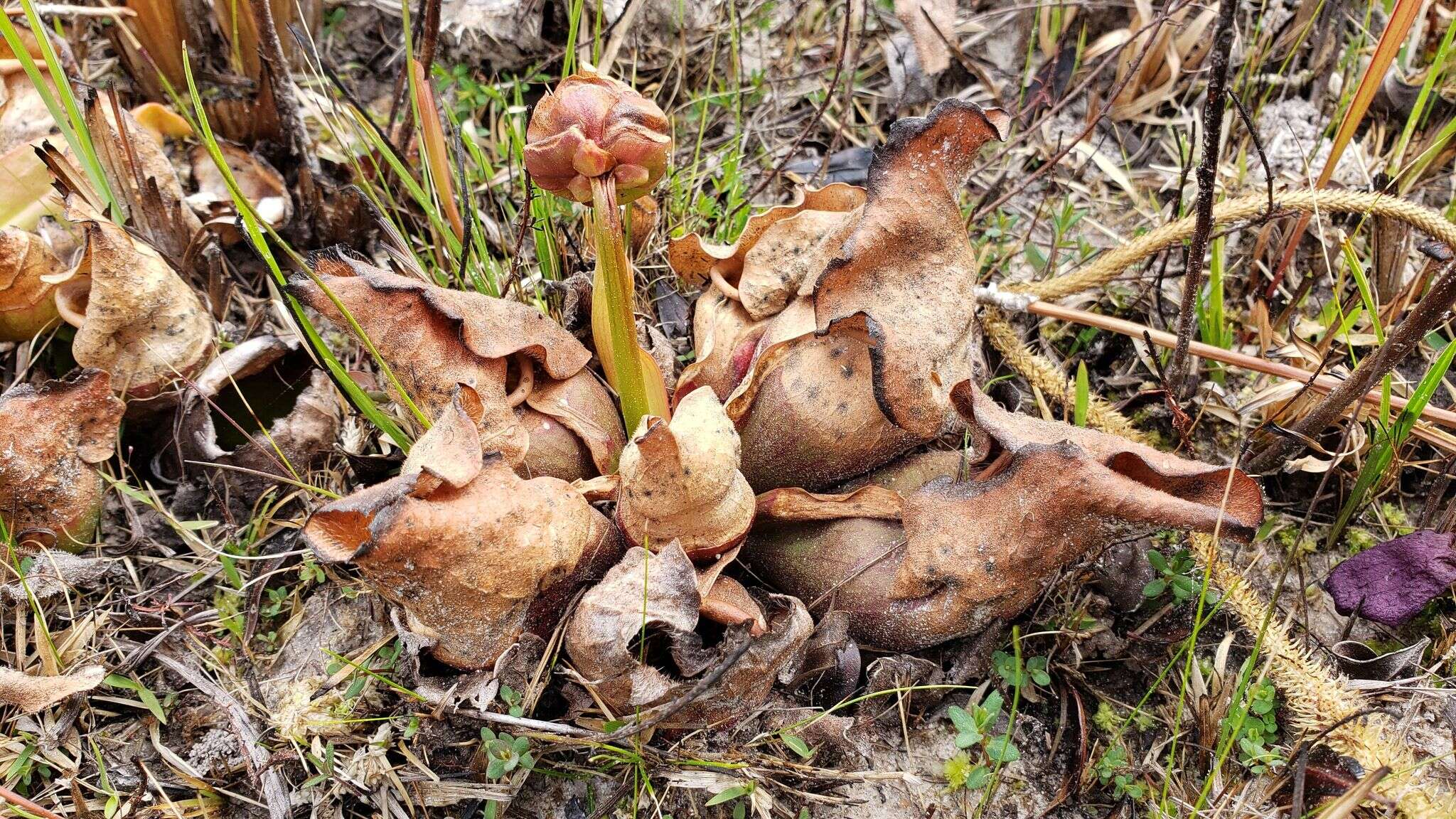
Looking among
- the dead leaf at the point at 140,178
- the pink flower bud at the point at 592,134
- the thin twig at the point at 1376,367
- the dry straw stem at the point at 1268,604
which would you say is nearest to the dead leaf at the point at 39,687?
the dead leaf at the point at 140,178

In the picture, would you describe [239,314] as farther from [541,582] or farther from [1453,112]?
[1453,112]

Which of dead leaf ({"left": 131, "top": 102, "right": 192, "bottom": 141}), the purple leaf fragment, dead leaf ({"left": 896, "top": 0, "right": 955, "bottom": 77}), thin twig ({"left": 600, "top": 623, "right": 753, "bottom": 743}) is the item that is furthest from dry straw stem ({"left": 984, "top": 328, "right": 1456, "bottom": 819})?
dead leaf ({"left": 131, "top": 102, "right": 192, "bottom": 141})

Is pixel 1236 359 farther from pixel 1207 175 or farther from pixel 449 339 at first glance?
pixel 449 339

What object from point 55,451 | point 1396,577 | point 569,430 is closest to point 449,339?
point 569,430

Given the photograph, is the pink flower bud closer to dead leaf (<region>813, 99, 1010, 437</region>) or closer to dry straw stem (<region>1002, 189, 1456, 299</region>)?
dead leaf (<region>813, 99, 1010, 437</region>)

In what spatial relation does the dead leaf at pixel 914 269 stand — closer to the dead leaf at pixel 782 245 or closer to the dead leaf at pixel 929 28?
the dead leaf at pixel 782 245
